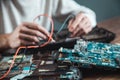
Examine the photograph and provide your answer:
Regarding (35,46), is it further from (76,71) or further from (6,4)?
(6,4)

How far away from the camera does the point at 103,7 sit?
176cm

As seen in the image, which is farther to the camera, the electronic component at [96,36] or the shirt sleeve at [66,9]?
the shirt sleeve at [66,9]

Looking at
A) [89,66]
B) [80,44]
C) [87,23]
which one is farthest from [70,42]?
[87,23]

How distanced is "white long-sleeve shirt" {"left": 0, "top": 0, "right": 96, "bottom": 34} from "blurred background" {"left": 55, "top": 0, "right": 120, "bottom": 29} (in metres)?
0.44

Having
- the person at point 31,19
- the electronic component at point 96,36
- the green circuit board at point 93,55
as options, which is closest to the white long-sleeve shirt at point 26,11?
the person at point 31,19

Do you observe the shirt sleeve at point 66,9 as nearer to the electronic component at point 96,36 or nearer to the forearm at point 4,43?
the electronic component at point 96,36

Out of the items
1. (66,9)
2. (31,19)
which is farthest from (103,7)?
(31,19)

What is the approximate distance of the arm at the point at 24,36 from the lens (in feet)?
2.65

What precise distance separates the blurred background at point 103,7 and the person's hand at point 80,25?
0.61m

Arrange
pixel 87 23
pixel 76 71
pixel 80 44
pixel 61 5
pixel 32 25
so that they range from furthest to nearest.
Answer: pixel 61 5 < pixel 87 23 < pixel 32 25 < pixel 80 44 < pixel 76 71

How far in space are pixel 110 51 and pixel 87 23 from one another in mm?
398

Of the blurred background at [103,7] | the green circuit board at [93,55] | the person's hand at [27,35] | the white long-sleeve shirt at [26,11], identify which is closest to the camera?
the green circuit board at [93,55]

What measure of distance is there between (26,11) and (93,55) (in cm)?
56

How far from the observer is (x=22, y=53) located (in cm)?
75
